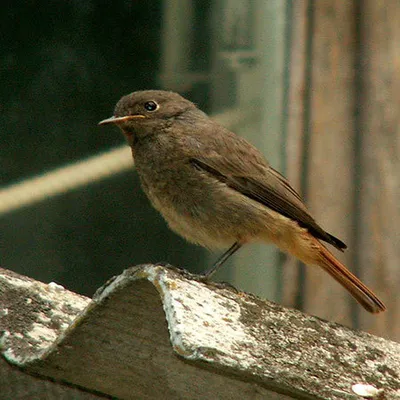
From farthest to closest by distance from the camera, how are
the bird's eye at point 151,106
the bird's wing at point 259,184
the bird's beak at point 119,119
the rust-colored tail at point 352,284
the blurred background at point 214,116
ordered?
the blurred background at point 214,116
the bird's eye at point 151,106
the bird's beak at point 119,119
the bird's wing at point 259,184
the rust-colored tail at point 352,284

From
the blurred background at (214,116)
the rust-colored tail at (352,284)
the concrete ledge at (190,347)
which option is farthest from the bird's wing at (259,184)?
the concrete ledge at (190,347)

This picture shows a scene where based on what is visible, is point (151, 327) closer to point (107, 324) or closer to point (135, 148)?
point (107, 324)

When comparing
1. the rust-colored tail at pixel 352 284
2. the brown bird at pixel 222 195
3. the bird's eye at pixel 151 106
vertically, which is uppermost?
the bird's eye at pixel 151 106

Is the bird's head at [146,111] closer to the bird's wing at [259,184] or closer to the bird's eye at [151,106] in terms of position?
the bird's eye at [151,106]

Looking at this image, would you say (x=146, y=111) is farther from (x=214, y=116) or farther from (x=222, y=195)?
(x=214, y=116)

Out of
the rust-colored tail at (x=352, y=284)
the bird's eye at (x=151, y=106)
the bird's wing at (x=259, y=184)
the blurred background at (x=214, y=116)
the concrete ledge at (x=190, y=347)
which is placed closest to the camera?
the concrete ledge at (x=190, y=347)

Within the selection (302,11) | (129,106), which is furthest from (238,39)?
(129,106)

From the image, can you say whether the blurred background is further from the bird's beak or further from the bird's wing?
the bird's wing
